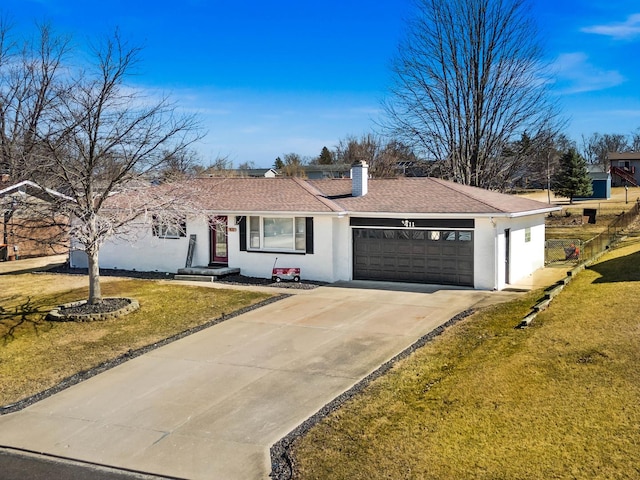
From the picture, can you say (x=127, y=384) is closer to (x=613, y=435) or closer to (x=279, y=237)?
(x=613, y=435)

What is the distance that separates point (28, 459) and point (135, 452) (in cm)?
136

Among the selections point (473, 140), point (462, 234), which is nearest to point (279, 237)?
point (462, 234)

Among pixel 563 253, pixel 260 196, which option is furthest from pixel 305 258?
pixel 563 253

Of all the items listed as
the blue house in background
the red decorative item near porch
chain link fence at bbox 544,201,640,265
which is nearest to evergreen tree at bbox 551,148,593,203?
the blue house in background

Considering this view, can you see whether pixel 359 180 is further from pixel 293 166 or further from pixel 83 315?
pixel 293 166

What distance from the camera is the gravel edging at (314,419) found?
643cm

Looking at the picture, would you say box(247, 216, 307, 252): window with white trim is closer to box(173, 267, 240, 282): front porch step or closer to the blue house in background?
box(173, 267, 240, 282): front porch step

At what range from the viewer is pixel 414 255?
18.3 meters

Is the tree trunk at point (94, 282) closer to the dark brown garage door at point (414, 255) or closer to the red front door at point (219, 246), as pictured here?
the red front door at point (219, 246)

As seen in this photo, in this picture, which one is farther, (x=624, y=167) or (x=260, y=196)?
(x=624, y=167)

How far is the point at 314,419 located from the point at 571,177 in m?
53.4

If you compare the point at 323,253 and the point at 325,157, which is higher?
the point at 325,157

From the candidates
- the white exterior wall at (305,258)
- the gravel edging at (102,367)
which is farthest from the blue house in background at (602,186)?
the gravel edging at (102,367)

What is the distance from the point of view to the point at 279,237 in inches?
781
